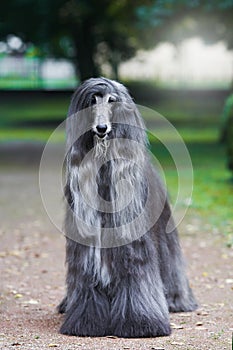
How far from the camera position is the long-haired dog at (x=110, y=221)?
266 inches

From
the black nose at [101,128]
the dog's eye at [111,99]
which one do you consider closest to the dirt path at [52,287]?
the black nose at [101,128]

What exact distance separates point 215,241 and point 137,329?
5469mm

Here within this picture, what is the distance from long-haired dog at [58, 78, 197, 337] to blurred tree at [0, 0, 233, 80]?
24.2 m

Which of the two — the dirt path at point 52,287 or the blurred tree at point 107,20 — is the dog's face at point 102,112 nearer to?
the dirt path at point 52,287

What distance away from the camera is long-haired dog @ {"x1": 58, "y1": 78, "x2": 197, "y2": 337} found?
6.75m

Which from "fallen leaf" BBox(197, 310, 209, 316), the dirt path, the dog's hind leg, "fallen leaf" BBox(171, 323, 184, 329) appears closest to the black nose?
the dog's hind leg

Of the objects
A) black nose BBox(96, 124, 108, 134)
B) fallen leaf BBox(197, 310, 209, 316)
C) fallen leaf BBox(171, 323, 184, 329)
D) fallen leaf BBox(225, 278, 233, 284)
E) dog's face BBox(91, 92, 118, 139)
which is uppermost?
dog's face BBox(91, 92, 118, 139)

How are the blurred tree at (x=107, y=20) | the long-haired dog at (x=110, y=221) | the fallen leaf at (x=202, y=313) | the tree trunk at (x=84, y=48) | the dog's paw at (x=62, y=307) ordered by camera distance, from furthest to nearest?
1. the tree trunk at (x=84, y=48)
2. the blurred tree at (x=107, y=20)
3. the fallen leaf at (x=202, y=313)
4. the dog's paw at (x=62, y=307)
5. the long-haired dog at (x=110, y=221)

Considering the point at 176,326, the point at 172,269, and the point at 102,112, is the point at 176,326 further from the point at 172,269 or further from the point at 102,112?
the point at 102,112

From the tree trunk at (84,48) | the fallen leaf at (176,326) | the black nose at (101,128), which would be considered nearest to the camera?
the black nose at (101,128)

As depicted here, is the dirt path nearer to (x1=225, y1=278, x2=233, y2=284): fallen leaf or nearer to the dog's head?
(x1=225, y1=278, x2=233, y2=284): fallen leaf

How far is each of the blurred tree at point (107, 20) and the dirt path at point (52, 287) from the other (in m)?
16.2

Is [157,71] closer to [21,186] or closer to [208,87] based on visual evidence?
[208,87]

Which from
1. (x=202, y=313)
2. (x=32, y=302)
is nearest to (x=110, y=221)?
(x=202, y=313)
